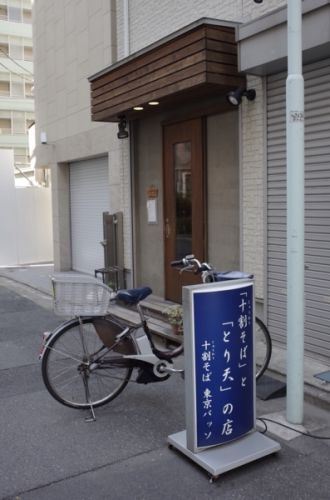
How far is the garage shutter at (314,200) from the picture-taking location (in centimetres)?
547

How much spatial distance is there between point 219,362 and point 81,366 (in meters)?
1.42

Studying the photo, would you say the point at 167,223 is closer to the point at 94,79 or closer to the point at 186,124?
the point at 186,124

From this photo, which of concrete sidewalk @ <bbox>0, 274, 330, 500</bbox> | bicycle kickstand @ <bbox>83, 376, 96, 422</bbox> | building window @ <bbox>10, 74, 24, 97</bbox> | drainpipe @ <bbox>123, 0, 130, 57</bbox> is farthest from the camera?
building window @ <bbox>10, 74, 24, 97</bbox>

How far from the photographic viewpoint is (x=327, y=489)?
334 centimetres

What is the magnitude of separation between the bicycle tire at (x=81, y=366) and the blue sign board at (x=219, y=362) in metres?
1.17

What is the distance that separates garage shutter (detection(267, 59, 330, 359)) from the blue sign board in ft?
6.70

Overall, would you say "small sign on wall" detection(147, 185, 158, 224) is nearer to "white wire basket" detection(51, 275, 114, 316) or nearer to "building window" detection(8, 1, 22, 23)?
"white wire basket" detection(51, 275, 114, 316)

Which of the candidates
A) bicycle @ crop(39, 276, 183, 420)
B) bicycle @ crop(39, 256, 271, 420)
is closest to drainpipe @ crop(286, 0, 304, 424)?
bicycle @ crop(39, 256, 271, 420)

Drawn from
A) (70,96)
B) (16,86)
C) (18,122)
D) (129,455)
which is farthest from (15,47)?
(129,455)

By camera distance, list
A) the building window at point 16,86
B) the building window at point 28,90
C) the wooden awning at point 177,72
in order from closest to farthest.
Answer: the wooden awning at point 177,72 < the building window at point 16,86 < the building window at point 28,90

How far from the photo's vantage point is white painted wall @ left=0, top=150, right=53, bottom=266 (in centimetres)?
1541

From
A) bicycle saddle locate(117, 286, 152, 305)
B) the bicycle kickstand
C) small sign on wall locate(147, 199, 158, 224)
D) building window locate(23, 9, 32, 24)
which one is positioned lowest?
the bicycle kickstand

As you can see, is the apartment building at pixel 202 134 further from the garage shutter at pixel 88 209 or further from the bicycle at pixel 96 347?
the bicycle at pixel 96 347

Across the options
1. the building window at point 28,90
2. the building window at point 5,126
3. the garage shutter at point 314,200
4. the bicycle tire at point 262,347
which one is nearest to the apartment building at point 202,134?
the garage shutter at point 314,200
